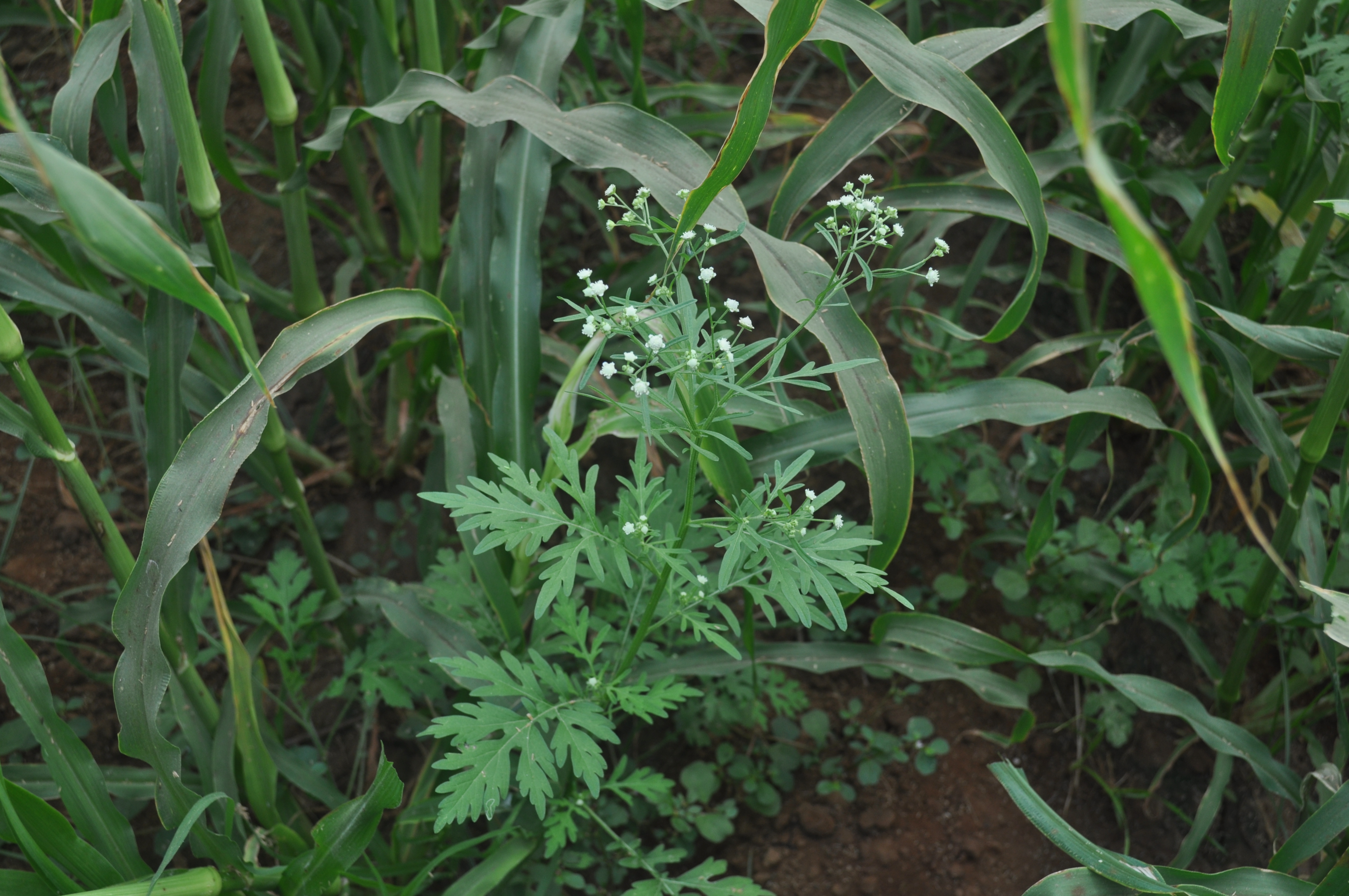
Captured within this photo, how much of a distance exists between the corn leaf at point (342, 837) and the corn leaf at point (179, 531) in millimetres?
98

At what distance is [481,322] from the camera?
1392mm

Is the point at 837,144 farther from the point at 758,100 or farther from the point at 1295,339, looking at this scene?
the point at 1295,339

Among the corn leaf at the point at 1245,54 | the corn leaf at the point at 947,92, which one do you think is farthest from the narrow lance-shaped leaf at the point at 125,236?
the corn leaf at the point at 1245,54

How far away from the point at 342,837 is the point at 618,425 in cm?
61

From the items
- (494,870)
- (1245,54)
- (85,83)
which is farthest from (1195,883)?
(85,83)

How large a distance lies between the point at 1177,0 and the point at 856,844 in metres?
1.62

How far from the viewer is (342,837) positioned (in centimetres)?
108

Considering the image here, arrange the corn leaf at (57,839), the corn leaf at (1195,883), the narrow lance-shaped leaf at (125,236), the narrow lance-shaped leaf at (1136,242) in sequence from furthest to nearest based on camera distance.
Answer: the corn leaf at (1195,883), the corn leaf at (57,839), the narrow lance-shaped leaf at (125,236), the narrow lance-shaped leaf at (1136,242)

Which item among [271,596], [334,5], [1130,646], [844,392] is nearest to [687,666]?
[844,392]

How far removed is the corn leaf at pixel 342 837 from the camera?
105cm

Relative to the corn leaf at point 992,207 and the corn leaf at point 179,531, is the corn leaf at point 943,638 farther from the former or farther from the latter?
the corn leaf at point 179,531

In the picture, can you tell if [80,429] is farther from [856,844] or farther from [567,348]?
[856,844]

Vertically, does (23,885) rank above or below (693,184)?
below

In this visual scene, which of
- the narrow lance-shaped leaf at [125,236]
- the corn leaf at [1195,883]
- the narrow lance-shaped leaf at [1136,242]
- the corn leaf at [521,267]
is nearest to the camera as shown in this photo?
the narrow lance-shaped leaf at [1136,242]
